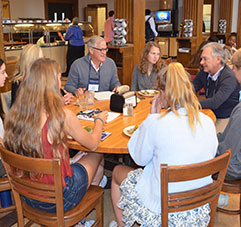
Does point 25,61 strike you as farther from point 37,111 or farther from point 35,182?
point 35,182

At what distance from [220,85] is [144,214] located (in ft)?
5.44

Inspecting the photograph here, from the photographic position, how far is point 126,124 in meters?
2.29

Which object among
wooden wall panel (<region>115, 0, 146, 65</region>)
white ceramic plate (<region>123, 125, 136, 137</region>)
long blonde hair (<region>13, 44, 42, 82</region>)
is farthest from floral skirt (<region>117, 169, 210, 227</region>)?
wooden wall panel (<region>115, 0, 146, 65</region>)

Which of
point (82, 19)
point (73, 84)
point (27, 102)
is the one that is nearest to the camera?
point (27, 102)

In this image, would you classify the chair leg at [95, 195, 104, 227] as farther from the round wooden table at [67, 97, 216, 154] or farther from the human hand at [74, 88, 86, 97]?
the human hand at [74, 88, 86, 97]

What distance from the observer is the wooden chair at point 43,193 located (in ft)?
4.91

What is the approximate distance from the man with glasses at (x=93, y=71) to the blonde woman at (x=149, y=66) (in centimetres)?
39

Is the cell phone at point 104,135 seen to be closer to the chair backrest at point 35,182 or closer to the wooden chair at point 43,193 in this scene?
the wooden chair at point 43,193

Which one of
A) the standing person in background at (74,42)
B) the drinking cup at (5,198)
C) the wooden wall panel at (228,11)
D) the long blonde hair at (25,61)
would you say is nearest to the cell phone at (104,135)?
the drinking cup at (5,198)

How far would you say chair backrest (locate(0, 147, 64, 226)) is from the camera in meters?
1.49

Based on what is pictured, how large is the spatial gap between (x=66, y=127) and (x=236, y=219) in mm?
1579

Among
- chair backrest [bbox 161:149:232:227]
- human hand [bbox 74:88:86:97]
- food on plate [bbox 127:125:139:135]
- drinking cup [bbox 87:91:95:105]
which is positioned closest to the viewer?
chair backrest [bbox 161:149:232:227]

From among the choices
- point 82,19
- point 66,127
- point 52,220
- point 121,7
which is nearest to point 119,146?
point 66,127

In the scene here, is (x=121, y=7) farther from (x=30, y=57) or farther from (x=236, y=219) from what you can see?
(x=236, y=219)
